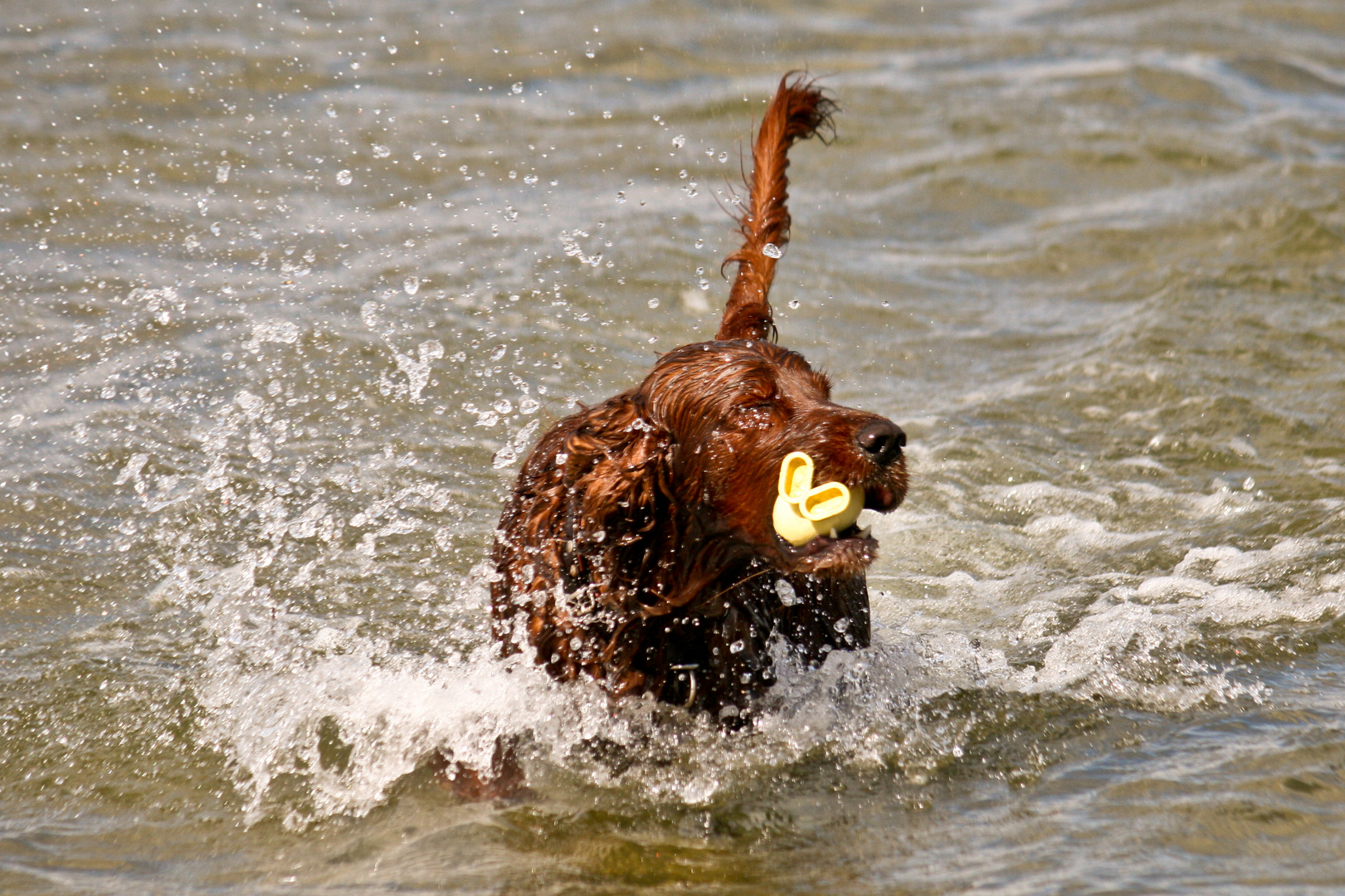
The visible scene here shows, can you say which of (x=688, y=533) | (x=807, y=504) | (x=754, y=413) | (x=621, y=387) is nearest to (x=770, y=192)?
(x=754, y=413)

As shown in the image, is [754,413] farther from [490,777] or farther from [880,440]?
[490,777]

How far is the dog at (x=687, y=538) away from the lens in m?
3.70

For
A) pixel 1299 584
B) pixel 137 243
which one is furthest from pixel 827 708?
pixel 137 243

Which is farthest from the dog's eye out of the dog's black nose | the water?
the water

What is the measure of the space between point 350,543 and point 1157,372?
4486 millimetres

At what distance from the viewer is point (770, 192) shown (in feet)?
17.3

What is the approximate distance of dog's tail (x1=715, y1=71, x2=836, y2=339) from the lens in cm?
509

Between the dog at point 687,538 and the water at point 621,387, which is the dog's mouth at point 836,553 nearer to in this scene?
the dog at point 687,538

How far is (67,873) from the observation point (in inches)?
149

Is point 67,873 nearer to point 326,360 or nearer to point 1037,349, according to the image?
point 326,360

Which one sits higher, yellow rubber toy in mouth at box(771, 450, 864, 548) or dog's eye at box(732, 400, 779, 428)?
dog's eye at box(732, 400, 779, 428)

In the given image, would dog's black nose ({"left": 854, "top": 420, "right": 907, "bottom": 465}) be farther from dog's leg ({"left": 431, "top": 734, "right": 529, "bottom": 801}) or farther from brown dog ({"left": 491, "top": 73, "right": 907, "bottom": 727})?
dog's leg ({"left": 431, "top": 734, "right": 529, "bottom": 801})

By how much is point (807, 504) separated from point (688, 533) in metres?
0.45

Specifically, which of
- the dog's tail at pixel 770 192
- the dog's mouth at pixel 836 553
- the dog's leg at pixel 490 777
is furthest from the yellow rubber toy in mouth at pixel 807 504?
the dog's tail at pixel 770 192
